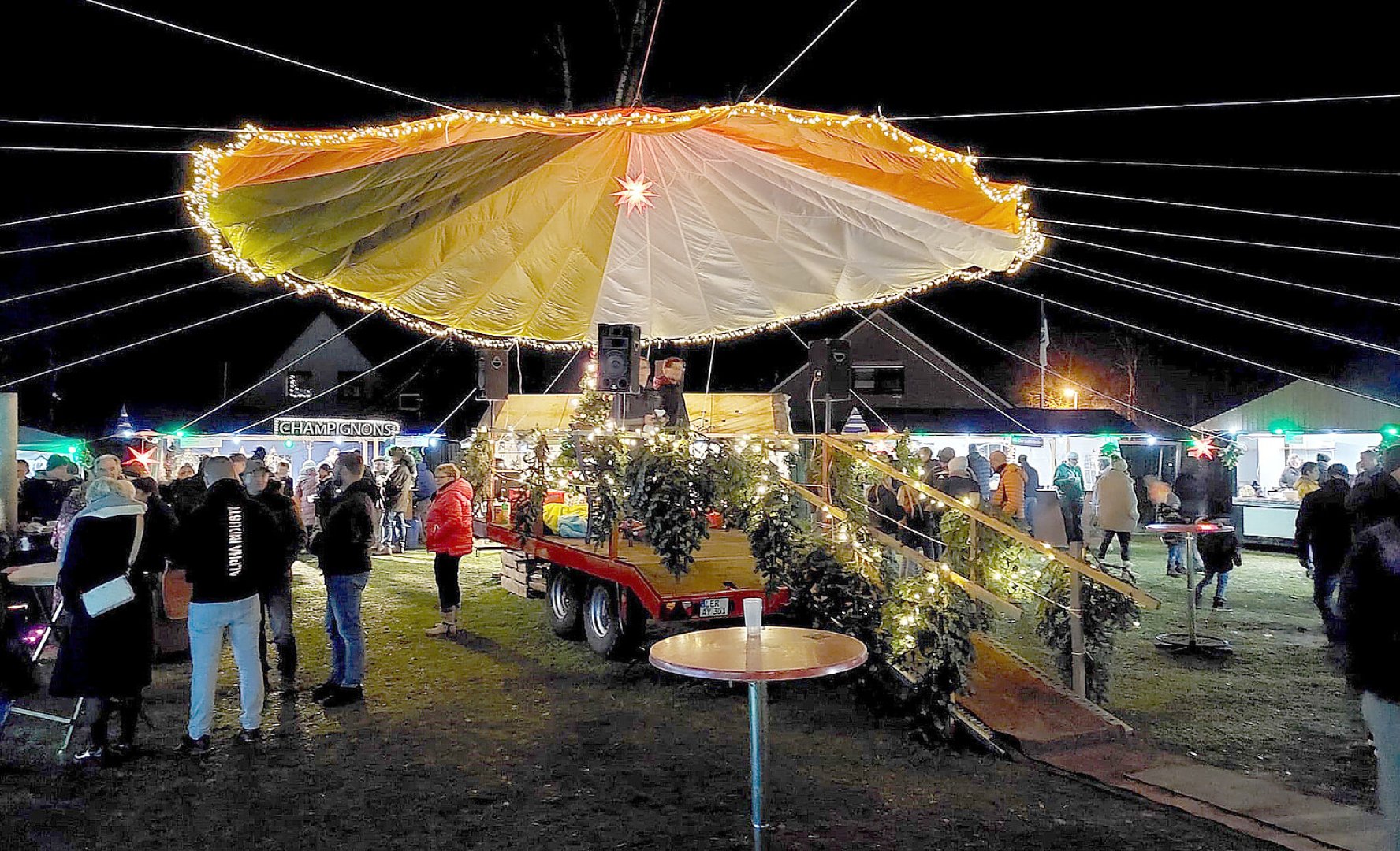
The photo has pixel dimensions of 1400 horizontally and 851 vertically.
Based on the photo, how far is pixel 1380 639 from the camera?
3.16 m

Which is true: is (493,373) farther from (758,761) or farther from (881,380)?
(758,761)

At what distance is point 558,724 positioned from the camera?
5836mm

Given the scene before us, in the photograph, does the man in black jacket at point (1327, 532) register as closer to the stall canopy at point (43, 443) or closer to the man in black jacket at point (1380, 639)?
the man in black jacket at point (1380, 639)

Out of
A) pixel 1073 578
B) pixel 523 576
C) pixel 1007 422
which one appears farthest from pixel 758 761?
pixel 1007 422

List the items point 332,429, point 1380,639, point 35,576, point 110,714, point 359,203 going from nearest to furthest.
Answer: point 1380,639
point 110,714
point 35,576
point 359,203
point 332,429

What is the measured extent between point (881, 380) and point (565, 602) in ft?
66.6

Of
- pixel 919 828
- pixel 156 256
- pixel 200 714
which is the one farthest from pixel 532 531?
pixel 156 256

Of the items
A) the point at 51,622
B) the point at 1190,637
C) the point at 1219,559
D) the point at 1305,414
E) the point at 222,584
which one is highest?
the point at 1305,414

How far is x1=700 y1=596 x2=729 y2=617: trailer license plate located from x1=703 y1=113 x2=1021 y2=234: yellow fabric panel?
350cm

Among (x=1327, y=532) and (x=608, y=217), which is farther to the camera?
(x=608, y=217)

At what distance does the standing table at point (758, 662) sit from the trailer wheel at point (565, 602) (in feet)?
14.1

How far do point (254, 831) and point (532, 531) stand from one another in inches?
196

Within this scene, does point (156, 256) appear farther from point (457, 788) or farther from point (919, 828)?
point (919, 828)

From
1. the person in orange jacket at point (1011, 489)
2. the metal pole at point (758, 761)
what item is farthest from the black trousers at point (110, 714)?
the person in orange jacket at point (1011, 489)
